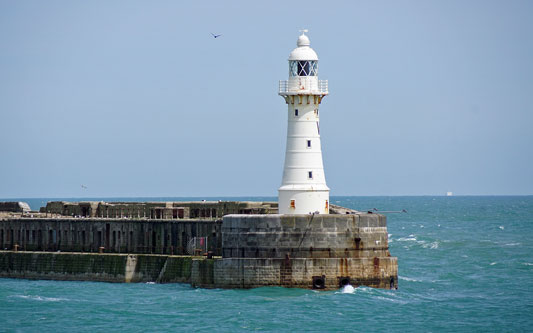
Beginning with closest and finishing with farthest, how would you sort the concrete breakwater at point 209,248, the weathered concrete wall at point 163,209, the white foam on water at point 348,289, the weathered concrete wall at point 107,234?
1. the white foam on water at point 348,289
2. the concrete breakwater at point 209,248
3. the weathered concrete wall at point 107,234
4. the weathered concrete wall at point 163,209

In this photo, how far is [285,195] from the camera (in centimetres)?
5575

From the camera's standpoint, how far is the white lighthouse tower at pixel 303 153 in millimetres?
55562

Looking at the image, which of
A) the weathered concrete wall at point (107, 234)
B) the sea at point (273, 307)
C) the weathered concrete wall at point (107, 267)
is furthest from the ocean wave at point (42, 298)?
the weathered concrete wall at point (107, 234)

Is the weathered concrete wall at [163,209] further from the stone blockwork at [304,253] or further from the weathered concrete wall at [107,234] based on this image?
the stone blockwork at [304,253]

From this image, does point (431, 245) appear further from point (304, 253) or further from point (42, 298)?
point (42, 298)

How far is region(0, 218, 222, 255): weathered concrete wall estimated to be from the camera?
5891 cm

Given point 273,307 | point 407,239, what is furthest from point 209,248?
point 407,239

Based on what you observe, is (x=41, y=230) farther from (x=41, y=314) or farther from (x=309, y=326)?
(x=309, y=326)

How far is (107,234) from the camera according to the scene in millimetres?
62344

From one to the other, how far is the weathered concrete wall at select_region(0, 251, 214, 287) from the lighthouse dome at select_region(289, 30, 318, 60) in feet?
36.3

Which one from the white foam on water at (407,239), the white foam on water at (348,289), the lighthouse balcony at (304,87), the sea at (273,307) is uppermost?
the lighthouse balcony at (304,87)

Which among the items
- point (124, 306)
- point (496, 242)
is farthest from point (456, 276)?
point (496, 242)

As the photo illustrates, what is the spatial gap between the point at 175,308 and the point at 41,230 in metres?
17.1

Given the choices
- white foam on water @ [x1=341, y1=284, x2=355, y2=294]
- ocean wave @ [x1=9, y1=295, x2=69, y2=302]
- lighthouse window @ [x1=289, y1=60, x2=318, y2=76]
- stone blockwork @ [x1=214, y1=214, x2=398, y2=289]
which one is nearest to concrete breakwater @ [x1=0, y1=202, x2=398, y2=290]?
stone blockwork @ [x1=214, y1=214, x2=398, y2=289]
